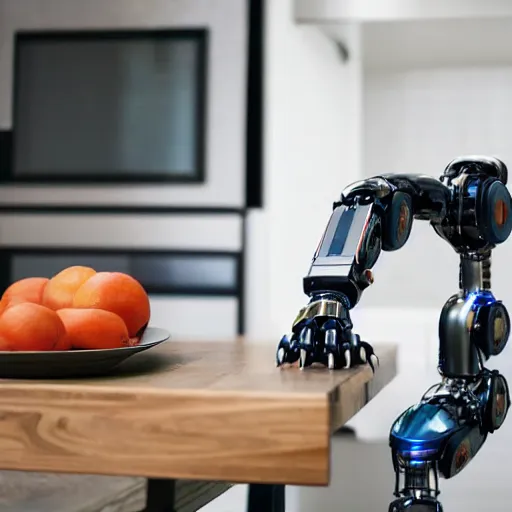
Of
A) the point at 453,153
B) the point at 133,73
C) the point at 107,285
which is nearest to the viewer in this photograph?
the point at 107,285

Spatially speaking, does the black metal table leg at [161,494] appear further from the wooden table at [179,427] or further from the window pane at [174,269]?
the window pane at [174,269]

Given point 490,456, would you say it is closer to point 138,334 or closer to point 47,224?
point 138,334

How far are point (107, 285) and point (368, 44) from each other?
0.99 meters

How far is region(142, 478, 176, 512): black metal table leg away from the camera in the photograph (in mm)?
1024

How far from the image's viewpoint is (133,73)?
1.69 m

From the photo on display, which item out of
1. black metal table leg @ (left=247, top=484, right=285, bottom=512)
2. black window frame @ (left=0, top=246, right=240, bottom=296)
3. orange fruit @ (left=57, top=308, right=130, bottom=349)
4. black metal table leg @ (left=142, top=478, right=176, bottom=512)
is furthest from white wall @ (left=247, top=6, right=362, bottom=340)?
orange fruit @ (left=57, top=308, right=130, bottom=349)

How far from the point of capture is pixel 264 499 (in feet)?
3.89

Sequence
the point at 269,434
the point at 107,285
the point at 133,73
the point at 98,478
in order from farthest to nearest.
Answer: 1. the point at 133,73
2. the point at 98,478
3. the point at 107,285
4. the point at 269,434

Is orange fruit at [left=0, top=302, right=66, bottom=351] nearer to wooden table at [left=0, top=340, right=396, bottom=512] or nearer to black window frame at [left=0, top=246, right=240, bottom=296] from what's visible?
wooden table at [left=0, top=340, right=396, bottom=512]

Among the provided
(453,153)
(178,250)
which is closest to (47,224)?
(178,250)

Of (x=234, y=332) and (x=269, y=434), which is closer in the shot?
(x=269, y=434)

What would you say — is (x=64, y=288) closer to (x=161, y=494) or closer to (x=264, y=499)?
(x=161, y=494)

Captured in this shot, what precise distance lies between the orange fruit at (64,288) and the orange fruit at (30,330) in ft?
0.40

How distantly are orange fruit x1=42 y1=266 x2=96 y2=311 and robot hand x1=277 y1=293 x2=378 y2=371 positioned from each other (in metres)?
0.24
